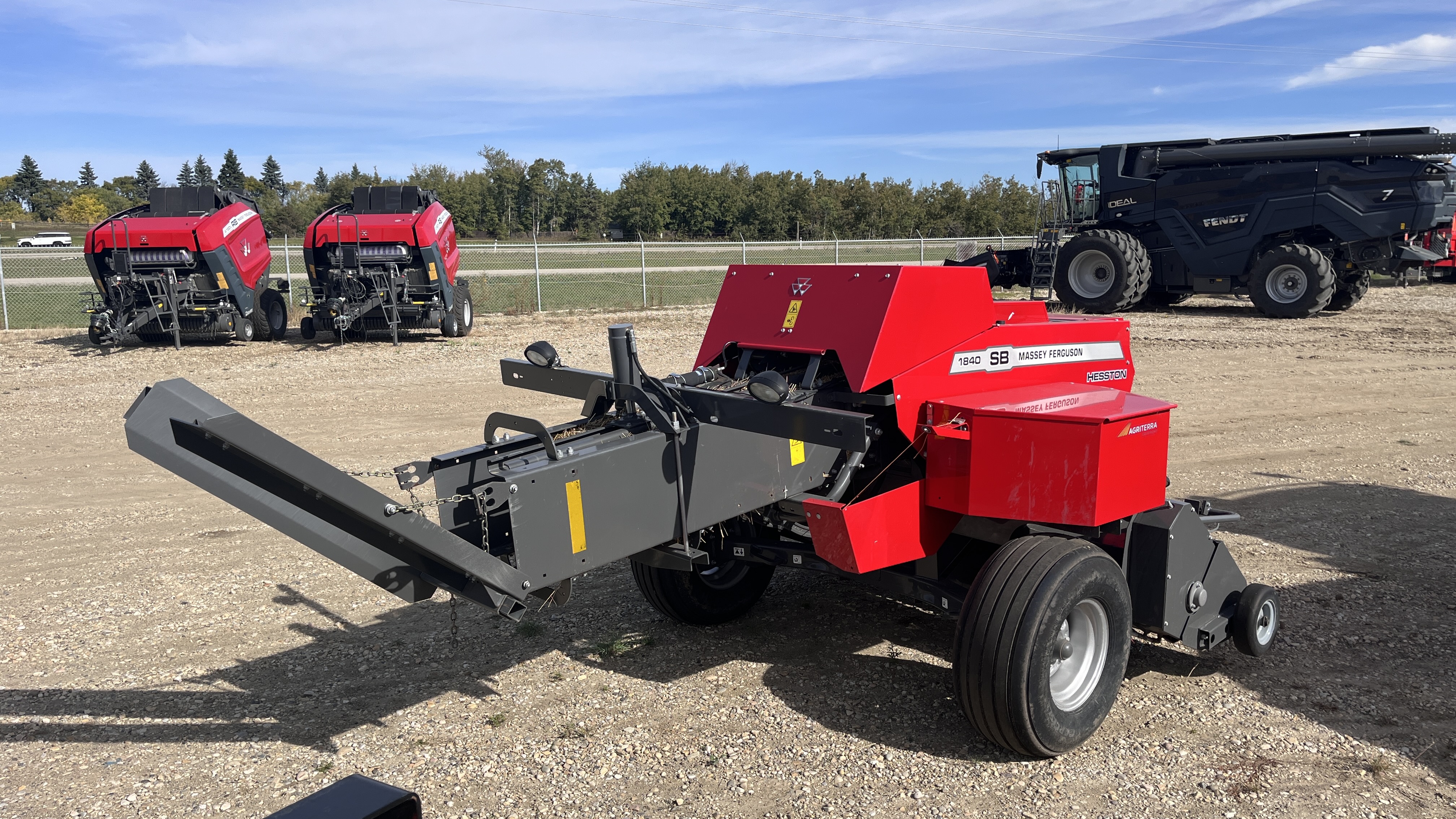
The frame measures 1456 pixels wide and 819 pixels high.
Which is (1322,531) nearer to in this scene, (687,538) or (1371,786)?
(1371,786)

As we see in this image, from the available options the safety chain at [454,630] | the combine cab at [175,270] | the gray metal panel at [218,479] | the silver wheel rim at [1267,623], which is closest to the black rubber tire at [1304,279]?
the silver wheel rim at [1267,623]

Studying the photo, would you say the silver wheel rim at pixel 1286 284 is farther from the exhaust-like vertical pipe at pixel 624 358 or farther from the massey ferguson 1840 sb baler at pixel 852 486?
the exhaust-like vertical pipe at pixel 624 358

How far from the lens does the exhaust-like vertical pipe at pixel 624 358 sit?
3.43 metres

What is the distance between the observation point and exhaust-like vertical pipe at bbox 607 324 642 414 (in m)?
3.43

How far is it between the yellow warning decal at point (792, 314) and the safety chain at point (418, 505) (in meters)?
1.67

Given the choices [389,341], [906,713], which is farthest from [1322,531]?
[389,341]

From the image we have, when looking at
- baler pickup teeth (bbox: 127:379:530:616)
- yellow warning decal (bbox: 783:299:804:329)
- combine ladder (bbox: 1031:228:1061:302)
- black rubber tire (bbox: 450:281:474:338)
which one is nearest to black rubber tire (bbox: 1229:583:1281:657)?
yellow warning decal (bbox: 783:299:804:329)

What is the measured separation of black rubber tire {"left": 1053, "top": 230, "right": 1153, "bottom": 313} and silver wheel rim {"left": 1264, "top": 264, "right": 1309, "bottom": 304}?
2138mm

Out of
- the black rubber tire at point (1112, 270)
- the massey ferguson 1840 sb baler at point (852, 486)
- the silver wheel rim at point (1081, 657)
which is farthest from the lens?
the black rubber tire at point (1112, 270)

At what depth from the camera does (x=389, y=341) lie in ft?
51.7

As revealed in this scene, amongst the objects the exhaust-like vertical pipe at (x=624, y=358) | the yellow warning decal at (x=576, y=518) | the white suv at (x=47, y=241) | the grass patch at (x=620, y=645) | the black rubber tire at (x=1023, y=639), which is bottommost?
the grass patch at (x=620, y=645)

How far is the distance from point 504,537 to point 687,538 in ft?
2.02

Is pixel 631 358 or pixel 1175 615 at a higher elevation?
pixel 631 358

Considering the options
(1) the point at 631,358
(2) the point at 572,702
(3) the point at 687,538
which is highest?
(1) the point at 631,358
